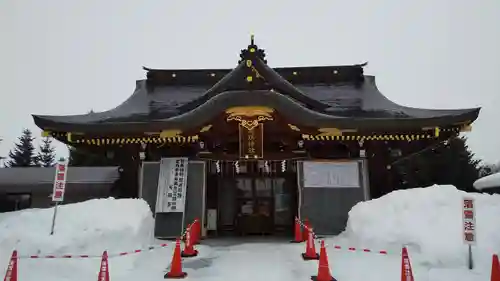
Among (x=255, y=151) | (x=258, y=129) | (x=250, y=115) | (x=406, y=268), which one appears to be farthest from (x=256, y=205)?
(x=406, y=268)

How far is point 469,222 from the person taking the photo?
6863 mm

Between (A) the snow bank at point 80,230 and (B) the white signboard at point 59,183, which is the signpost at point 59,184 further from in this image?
(A) the snow bank at point 80,230

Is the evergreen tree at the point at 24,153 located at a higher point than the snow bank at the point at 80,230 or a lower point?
higher

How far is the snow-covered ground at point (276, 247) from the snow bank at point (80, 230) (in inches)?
0.8

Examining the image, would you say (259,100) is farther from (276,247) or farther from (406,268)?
(406,268)

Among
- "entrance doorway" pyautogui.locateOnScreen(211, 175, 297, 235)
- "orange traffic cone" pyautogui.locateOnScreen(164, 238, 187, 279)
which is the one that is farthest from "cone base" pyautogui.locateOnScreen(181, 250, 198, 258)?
"entrance doorway" pyautogui.locateOnScreen(211, 175, 297, 235)

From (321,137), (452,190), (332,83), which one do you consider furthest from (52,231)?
(332,83)

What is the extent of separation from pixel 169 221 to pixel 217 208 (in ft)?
6.85

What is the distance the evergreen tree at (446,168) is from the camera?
2380 centimetres

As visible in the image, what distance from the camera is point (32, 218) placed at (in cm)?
905

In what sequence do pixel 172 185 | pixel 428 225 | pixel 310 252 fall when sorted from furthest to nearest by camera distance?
pixel 172 185, pixel 310 252, pixel 428 225

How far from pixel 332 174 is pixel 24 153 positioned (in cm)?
3261

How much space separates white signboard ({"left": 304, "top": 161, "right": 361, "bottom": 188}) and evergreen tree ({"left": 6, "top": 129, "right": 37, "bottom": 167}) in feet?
102

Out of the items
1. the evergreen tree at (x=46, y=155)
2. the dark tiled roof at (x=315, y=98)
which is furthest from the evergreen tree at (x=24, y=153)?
the dark tiled roof at (x=315, y=98)
